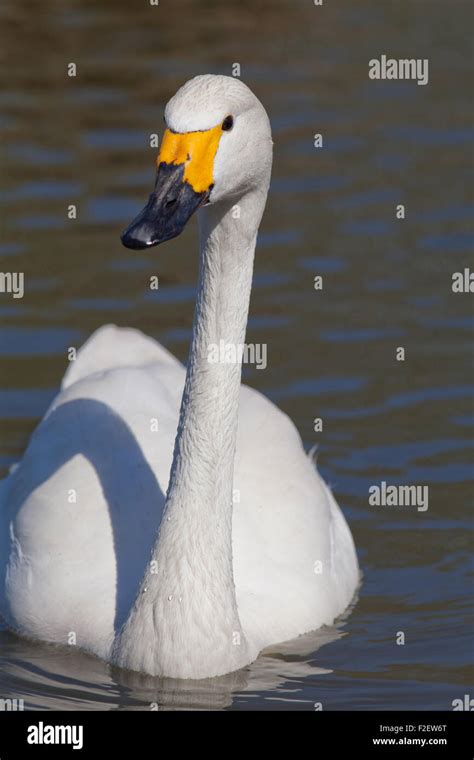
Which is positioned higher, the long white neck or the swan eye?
the swan eye

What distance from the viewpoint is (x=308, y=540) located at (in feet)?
28.8

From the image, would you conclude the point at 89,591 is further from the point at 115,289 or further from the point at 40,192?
the point at 40,192

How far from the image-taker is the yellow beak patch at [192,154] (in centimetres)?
666

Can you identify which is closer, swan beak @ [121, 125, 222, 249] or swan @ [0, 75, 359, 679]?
swan beak @ [121, 125, 222, 249]

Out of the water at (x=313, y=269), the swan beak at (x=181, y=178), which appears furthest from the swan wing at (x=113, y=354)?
the swan beak at (x=181, y=178)

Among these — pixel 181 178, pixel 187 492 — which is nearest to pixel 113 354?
pixel 187 492

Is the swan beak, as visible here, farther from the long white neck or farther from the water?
the water

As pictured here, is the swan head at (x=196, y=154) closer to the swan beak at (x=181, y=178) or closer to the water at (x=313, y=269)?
the swan beak at (x=181, y=178)

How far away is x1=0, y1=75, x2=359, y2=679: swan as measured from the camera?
6891mm

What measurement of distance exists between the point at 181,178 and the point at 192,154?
10 cm

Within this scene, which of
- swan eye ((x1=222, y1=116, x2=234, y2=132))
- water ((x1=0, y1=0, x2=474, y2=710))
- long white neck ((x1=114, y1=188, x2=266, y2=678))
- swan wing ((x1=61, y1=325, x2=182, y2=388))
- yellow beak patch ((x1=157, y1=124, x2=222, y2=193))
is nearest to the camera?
yellow beak patch ((x1=157, y1=124, x2=222, y2=193))

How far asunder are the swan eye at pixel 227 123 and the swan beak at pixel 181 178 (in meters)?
0.05

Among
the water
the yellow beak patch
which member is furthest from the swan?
the water

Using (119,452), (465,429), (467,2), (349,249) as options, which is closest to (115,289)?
(349,249)
